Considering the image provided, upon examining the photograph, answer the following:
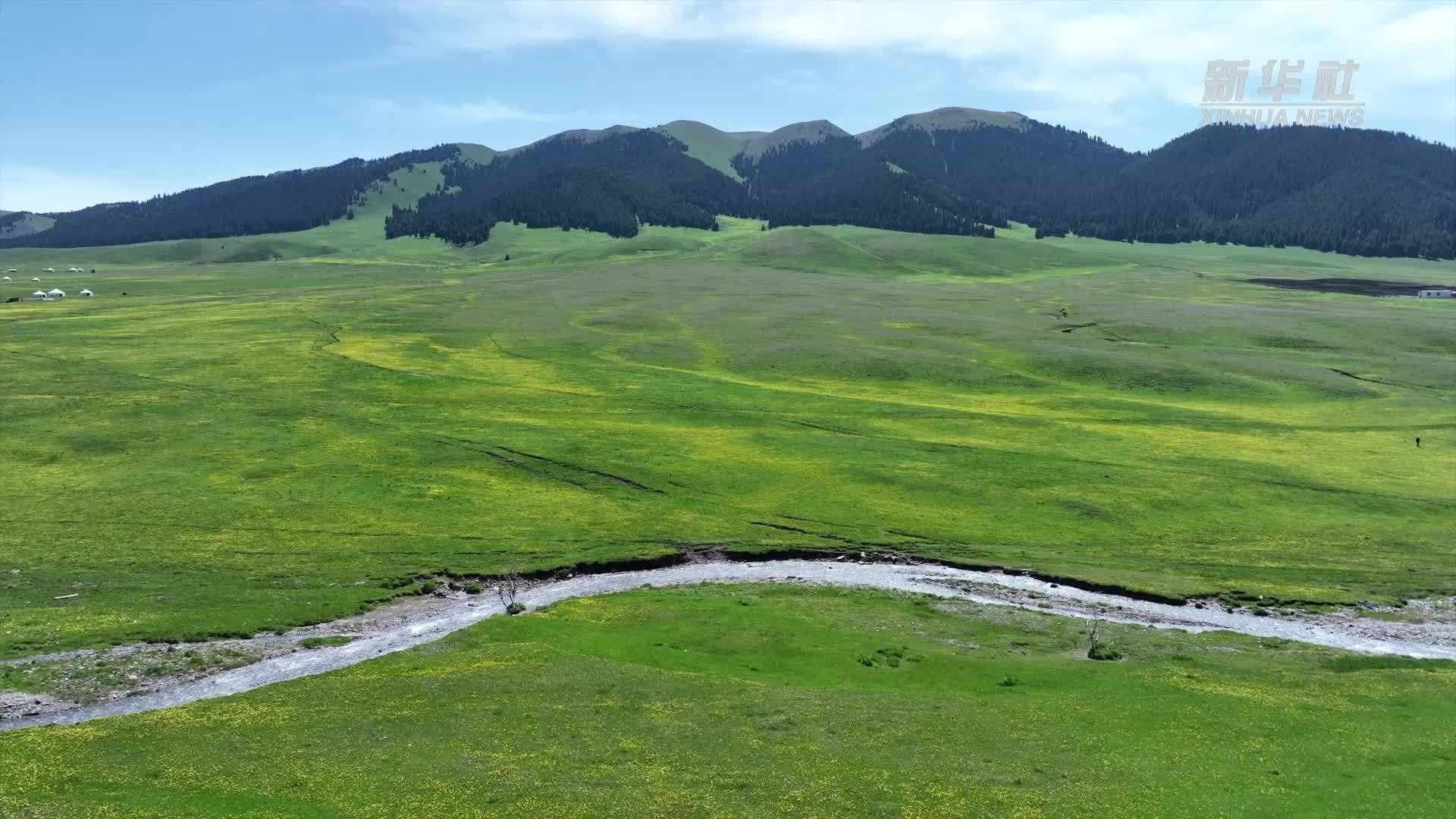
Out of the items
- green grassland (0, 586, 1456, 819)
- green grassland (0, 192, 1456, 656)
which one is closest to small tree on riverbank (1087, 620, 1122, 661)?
Result: green grassland (0, 586, 1456, 819)

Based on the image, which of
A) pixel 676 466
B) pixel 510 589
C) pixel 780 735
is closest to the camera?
pixel 780 735

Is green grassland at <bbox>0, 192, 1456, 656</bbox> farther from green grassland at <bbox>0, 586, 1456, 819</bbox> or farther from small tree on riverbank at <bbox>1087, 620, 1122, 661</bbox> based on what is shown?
green grassland at <bbox>0, 586, 1456, 819</bbox>

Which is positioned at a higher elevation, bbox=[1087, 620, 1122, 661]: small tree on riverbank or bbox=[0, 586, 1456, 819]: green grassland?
bbox=[0, 586, 1456, 819]: green grassland

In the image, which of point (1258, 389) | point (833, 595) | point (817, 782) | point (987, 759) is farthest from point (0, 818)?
point (1258, 389)

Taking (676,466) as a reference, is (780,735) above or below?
above

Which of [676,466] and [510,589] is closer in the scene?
[510,589]

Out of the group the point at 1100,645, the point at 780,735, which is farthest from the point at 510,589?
the point at 1100,645

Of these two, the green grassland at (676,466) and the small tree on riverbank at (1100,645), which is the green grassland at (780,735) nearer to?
the small tree on riverbank at (1100,645)

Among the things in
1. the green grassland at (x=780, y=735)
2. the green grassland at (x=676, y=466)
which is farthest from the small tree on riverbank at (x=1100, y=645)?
the green grassland at (x=676, y=466)

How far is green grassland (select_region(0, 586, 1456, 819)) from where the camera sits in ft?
96.0

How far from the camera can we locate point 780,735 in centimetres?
3462

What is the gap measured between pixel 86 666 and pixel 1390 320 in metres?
212

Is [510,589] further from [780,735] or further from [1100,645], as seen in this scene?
[1100,645]

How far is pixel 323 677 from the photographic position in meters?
41.1
